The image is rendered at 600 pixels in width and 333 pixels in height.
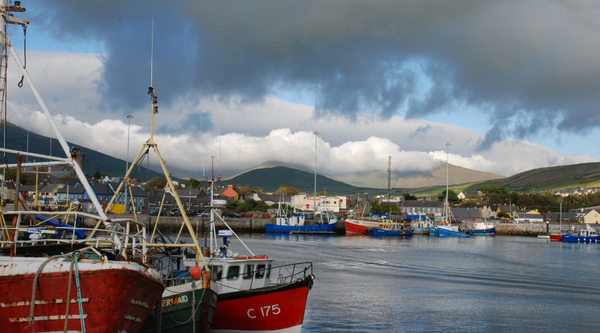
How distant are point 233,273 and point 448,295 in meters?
18.3

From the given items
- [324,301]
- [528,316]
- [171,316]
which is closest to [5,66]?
[171,316]

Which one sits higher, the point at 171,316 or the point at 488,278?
the point at 171,316

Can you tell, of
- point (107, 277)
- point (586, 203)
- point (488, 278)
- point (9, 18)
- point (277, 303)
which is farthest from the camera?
point (586, 203)

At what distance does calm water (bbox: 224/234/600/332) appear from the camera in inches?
917

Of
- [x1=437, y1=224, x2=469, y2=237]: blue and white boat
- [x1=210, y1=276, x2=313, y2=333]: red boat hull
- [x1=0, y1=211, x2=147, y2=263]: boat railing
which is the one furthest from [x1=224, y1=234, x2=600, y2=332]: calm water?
[x1=437, y1=224, x2=469, y2=237]: blue and white boat

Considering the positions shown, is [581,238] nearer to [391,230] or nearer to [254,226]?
[391,230]

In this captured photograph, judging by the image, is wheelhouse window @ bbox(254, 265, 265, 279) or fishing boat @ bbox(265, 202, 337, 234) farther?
fishing boat @ bbox(265, 202, 337, 234)

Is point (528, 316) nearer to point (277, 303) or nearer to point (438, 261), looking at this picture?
point (277, 303)

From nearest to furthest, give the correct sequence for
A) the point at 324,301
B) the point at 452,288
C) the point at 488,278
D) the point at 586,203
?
1. the point at 324,301
2. the point at 452,288
3. the point at 488,278
4. the point at 586,203

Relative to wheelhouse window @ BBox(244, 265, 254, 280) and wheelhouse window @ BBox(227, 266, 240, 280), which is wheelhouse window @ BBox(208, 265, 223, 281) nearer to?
wheelhouse window @ BBox(227, 266, 240, 280)

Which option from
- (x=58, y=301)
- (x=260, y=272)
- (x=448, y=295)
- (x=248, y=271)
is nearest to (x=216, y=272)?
(x=248, y=271)

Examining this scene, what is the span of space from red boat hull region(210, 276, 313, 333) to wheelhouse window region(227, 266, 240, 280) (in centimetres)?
81

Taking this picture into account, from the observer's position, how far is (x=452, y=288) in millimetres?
33969

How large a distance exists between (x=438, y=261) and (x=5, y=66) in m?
45.5
